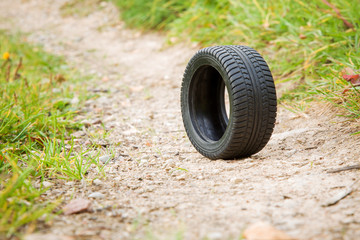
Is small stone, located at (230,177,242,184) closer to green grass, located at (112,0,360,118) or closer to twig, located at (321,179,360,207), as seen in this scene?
twig, located at (321,179,360,207)

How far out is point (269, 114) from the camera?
2.01 meters

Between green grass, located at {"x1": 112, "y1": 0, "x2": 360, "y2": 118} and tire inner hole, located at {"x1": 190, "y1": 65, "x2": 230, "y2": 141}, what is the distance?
0.79 m

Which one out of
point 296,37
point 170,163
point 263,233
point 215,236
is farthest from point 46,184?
point 296,37

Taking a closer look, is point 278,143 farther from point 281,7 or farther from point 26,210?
point 281,7

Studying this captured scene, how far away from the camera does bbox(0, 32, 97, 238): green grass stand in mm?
1443

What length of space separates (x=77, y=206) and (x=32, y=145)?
101cm

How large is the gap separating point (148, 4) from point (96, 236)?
5.99 meters

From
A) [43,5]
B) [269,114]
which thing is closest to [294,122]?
[269,114]

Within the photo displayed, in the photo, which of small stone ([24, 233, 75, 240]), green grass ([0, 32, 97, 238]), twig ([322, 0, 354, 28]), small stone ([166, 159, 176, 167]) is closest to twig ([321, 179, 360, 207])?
small stone ([166, 159, 176, 167])

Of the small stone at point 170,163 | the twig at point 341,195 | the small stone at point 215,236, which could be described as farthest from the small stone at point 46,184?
the twig at point 341,195

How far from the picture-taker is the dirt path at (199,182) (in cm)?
138

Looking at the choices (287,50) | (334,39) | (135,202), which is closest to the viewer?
(135,202)

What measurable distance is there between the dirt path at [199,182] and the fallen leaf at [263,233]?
5cm

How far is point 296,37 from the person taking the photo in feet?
11.6
